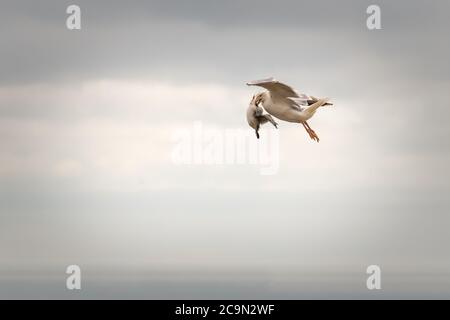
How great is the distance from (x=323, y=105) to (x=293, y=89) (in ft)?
3.38

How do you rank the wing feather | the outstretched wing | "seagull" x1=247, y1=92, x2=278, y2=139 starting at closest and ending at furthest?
1. the wing feather
2. the outstretched wing
3. "seagull" x1=247, y1=92, x2=278, y2=139

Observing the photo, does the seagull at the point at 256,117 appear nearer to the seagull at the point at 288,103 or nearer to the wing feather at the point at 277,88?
the seagull at the point at 288,103

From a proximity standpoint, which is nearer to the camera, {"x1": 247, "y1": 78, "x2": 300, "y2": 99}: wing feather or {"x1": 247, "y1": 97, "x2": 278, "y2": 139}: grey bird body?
{"x1": 247, "y1": 78, "x2": 300, "y2": 99}: wing feather

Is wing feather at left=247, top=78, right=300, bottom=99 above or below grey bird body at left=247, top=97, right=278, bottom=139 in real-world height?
above

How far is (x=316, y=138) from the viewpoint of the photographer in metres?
28.1

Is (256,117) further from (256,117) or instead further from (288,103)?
(288,103)

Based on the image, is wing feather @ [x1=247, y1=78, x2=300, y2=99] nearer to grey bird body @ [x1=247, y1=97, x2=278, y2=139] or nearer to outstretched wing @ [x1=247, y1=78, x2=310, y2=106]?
outstretched wing @ [x1=247, y1=78, x2=310, y2=106]

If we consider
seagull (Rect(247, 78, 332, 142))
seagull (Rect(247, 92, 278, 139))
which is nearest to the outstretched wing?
seagull (Rect(247, 78, 332, 142))

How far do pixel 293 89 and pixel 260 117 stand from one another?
142 cm

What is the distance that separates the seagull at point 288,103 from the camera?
28359 mm

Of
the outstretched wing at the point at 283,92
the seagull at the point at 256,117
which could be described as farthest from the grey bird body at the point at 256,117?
the outstretched wing at the point at 283,92

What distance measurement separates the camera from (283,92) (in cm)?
2877

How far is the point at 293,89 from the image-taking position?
28672 mm

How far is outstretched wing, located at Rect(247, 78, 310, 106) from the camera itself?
2833 cm
